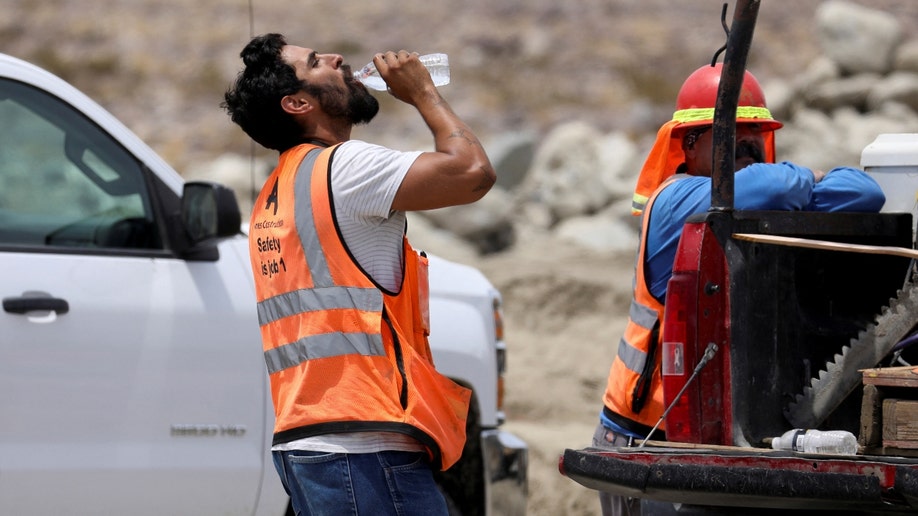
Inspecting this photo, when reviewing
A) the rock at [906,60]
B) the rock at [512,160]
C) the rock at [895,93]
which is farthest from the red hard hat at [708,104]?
the rock at [906,60]

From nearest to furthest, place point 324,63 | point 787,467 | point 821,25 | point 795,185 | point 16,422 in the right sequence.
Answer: point 787,467
point 324,63
point 795,185
point 16,422
point 821,25

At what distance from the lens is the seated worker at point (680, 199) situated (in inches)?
154

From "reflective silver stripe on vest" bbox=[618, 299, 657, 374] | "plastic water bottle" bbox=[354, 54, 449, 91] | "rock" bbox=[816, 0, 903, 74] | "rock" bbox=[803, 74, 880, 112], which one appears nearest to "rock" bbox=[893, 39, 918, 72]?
"rock" bbox=[816, 0, 903, 74]

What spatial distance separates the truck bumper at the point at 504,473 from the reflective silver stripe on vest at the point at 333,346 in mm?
2291

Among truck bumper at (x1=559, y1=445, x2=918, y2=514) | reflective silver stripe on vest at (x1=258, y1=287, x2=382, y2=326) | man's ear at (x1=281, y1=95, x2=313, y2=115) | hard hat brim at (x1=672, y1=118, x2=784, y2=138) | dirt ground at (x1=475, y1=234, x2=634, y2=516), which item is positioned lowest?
dirt ground at (x1=475, y1=234, x2=634, y2=516)

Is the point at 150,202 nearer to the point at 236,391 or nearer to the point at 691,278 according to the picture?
the point at 236,391

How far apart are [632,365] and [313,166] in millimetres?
1270

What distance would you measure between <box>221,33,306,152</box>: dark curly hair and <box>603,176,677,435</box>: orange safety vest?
3.94ft

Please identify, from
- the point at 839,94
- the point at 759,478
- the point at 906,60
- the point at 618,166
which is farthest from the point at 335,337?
the point at 906,60

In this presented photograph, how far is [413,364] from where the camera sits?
3328 mm

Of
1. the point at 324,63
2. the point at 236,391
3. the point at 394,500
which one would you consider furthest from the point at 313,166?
the point at 236,391

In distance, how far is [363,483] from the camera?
3262 mm

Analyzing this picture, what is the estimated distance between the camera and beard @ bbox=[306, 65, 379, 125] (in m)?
3.51

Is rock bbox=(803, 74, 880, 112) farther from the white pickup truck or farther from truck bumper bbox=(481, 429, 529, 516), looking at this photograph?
the white pickup truck
